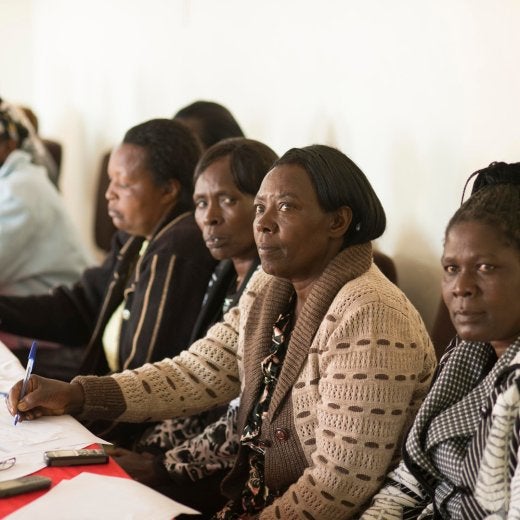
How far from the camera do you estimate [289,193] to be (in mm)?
1818

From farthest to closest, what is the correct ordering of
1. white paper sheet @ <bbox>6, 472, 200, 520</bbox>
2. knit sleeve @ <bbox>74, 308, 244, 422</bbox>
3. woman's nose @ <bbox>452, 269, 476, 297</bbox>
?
1. knit sleeve @ <bbox>74, 308, 244, 422</bbox>
2. woman's nose @ <bbox>452, 269, 476, 297</bbox>
3. white paper sheet @ <bbox>6, 472, 200, 520</bbox>

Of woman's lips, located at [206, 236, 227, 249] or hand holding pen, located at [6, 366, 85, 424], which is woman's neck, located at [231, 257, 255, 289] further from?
hand holding pen, located at [6, 366, 85, 424]

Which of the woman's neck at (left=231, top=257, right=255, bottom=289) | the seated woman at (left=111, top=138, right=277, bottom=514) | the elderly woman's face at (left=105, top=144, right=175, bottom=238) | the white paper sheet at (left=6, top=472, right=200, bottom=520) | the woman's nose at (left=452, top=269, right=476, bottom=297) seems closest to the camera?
the white paper sheet at (left=6, top=472, right=200, bottom=520)

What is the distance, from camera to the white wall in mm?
2256

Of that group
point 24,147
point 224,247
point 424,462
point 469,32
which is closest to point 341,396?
point 424,462

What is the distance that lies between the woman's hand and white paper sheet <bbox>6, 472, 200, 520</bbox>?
→ 0.33 m

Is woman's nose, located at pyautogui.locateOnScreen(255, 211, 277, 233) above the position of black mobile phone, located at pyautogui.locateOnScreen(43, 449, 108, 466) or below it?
above

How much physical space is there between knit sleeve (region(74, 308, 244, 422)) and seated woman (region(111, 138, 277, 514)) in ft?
0.37

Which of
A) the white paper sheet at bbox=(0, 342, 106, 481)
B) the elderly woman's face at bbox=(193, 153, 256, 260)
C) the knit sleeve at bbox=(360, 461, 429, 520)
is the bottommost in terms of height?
the knit sleeve at bbox=(360, 461, 429, 520)

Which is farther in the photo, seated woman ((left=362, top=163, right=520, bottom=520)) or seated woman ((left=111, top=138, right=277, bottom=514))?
seated woman ((left=111, top=138, right=277, bottom=514))

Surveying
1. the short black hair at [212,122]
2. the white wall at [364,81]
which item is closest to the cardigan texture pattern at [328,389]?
the white wall at [364,81]

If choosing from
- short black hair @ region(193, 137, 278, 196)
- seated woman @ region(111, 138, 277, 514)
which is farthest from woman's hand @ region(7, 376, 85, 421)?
short black hair @ region(193, 137, 278, 196)

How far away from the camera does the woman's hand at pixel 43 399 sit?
1754 mm

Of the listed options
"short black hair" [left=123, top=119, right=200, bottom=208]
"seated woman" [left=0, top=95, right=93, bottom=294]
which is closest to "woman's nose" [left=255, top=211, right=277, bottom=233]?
"short black hair" [left=123, top=119, right=200, bottom=208]
